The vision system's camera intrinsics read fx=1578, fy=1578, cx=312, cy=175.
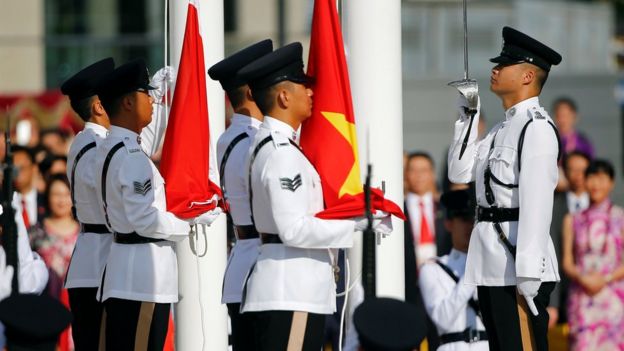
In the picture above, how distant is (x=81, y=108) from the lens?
891cm

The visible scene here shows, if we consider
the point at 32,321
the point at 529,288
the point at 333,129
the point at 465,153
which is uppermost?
the point at 333,129

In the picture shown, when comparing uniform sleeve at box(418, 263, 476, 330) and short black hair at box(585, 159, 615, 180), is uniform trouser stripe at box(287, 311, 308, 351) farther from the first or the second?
short black hair at box(585, 159, 615, 180)

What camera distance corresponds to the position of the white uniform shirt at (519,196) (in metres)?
7.78

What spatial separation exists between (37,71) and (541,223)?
15158mm

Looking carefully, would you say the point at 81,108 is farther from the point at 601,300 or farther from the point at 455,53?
the point at 455,53

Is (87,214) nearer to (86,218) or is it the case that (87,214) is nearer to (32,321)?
(86,218)

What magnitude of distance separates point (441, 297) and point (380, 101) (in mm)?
1336

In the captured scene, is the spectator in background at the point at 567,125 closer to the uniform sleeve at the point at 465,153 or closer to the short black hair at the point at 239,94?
the uniform sleeve at the point at 465,153

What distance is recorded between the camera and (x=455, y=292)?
9.06m

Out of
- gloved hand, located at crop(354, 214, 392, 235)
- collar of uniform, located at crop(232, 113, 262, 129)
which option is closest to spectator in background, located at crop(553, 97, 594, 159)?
collar of uniform, located at crop(232, 113, 262, 129)

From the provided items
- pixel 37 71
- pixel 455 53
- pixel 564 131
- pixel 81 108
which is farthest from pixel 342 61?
pixel 37 71

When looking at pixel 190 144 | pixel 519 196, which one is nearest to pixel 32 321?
pixel 190 144

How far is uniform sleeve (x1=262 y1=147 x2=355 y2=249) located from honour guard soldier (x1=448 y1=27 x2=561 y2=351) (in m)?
1.23

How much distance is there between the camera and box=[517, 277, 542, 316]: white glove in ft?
25.6
